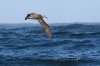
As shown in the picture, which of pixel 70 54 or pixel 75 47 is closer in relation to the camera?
pixel 70 54

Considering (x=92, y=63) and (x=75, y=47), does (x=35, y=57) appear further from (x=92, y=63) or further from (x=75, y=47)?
(x=75, y=47)

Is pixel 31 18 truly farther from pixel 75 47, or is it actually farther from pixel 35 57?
pixel 75 47

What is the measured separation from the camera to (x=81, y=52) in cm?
5269

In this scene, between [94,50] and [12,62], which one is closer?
[12,62]

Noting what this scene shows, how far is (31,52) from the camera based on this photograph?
175 feet

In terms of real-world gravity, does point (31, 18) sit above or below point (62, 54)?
above

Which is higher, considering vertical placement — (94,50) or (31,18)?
(31,18)

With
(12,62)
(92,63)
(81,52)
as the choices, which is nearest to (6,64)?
(12,62)

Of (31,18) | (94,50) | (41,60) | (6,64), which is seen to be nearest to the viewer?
(31,18)

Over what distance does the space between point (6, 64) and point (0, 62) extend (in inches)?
70.8

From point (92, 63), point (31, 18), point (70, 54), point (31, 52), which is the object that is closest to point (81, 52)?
point (70, 54)

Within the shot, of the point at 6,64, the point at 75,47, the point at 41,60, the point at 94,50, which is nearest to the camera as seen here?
the point at 6,64

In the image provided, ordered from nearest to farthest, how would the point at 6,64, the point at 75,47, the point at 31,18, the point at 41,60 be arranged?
1. the point at 31,18
2. the point at 6,64
3. the point at 41,60
4. the point at 75,47

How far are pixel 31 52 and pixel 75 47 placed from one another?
8.22 meters
